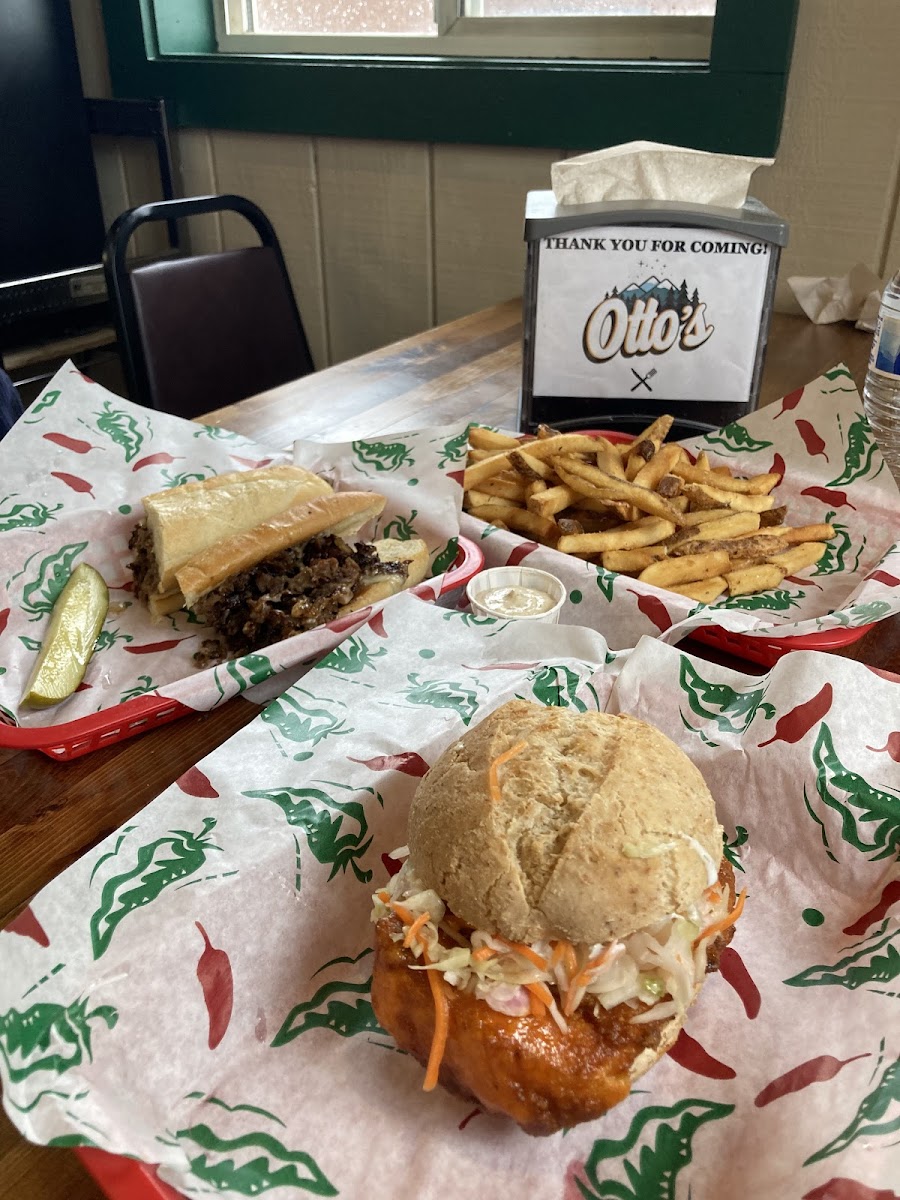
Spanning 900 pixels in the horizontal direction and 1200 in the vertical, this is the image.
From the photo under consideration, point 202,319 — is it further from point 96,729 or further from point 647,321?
point 96,729

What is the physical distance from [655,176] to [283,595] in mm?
1314

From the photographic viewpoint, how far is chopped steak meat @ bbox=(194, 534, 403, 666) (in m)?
1.61

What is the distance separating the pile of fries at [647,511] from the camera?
1.70 m

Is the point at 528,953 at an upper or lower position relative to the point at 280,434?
upper

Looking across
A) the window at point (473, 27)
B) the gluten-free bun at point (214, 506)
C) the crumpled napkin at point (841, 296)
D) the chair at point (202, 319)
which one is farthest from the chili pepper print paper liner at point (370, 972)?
the window at point (473, 27)

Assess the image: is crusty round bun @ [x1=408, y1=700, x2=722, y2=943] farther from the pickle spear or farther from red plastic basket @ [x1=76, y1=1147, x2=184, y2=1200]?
the pickle spear

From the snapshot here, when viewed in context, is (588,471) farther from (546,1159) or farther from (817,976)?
(546,1159)

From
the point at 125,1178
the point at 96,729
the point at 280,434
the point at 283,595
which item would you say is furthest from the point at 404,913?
the point at 280,434

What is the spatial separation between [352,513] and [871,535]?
3.43ft

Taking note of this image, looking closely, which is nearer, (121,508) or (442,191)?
(121,508)

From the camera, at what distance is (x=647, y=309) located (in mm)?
2084

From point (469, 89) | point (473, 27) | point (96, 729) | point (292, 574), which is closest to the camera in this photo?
point (96, 729)

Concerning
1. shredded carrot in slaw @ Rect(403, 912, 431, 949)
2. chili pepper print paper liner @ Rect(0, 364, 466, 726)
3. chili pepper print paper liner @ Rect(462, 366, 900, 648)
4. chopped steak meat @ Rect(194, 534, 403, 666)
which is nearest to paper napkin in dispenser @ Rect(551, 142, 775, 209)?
chili pepper print paper liner @ Rect(462, 366, 900, 648)

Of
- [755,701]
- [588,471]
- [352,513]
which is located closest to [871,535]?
[588,471]
